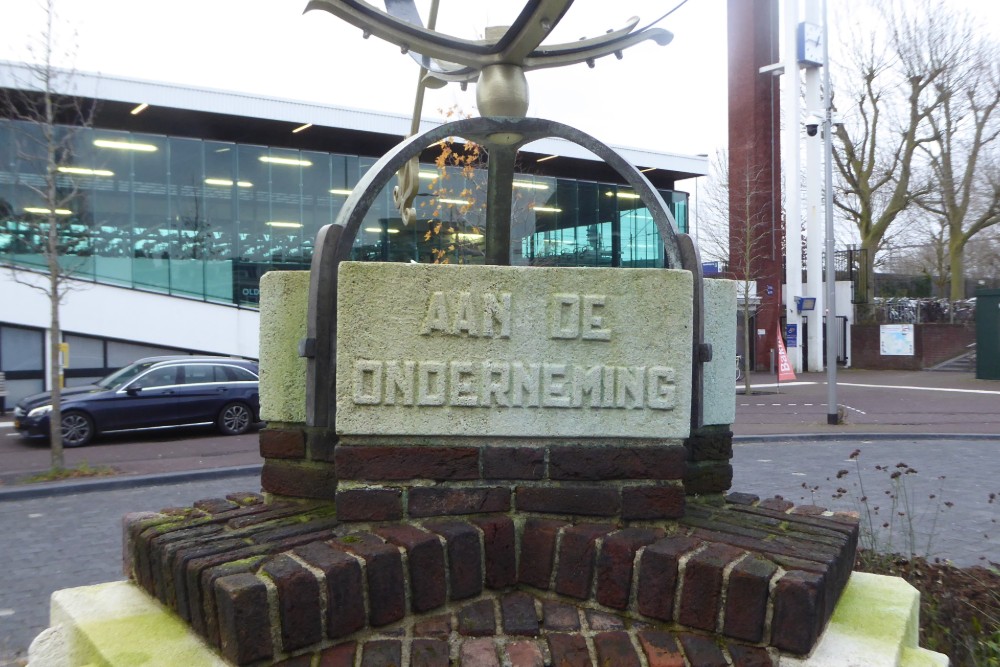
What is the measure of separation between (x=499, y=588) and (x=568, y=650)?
0.38 m

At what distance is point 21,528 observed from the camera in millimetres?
8109

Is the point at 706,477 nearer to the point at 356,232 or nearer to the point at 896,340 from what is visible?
the point at 356,232

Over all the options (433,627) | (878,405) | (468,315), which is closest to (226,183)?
(878,405)

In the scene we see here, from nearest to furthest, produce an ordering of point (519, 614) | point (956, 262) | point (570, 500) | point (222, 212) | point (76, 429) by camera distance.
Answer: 1. point (519, 614)
2. point (570, 500)
3. point (76, 429)
4. point (222, 212)
5. point (956, 262)

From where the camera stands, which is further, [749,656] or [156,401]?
[156,401]

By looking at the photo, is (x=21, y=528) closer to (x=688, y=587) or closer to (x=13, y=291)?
(x=688, y=587)

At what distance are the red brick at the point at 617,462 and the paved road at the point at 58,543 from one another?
342cm

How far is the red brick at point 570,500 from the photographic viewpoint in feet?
10.2

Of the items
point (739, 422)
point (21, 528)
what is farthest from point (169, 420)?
point (739, 422)

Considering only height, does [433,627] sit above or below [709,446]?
below

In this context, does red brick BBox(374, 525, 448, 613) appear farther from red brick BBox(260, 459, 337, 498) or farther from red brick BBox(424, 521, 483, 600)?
red brick BBox(260, 459, 337, 498)

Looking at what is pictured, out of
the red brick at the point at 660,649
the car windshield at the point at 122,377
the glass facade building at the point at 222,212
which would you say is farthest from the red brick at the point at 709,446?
the glass facade building at the point at 222,212

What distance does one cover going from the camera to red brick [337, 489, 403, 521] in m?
3.01

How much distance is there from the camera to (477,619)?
284cm
